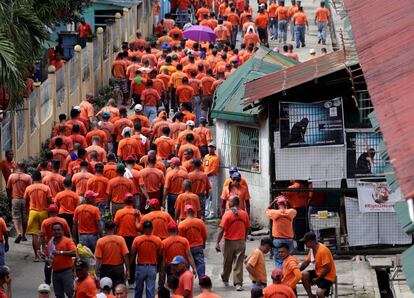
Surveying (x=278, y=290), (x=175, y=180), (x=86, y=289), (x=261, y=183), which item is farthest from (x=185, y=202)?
(x=278, y=290)

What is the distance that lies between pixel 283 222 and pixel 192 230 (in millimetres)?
1902

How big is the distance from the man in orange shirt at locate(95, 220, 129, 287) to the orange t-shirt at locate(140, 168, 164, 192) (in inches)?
177

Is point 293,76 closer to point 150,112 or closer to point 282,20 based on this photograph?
point 150,112

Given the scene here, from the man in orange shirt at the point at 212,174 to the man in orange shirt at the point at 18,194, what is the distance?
3658 mm

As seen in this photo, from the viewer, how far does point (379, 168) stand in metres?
25.8

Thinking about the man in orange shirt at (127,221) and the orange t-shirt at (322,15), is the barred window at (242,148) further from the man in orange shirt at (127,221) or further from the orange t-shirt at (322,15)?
the orange t-shirt at (322,15)

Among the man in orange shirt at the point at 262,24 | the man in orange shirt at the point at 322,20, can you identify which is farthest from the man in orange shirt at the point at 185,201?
the man in orange shirt at the point at 262,24

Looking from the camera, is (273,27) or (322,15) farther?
(273,27)

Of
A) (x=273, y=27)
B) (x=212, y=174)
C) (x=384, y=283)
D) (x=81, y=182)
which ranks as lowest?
(x=384, y=283)

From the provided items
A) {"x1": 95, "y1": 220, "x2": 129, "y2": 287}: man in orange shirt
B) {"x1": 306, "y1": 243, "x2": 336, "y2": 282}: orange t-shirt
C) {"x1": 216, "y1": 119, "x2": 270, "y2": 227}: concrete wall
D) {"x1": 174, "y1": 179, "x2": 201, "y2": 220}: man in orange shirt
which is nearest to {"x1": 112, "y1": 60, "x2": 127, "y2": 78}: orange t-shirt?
{"x1": 216, "y1": 119, "x2": 270, "y2": 227}: concrete wall

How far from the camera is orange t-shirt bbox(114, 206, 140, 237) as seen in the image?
2327 cm

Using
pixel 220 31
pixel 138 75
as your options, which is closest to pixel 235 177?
pixel 138 75

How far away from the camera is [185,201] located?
24359 millimetres

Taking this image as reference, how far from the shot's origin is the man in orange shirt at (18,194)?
26.2 meters
